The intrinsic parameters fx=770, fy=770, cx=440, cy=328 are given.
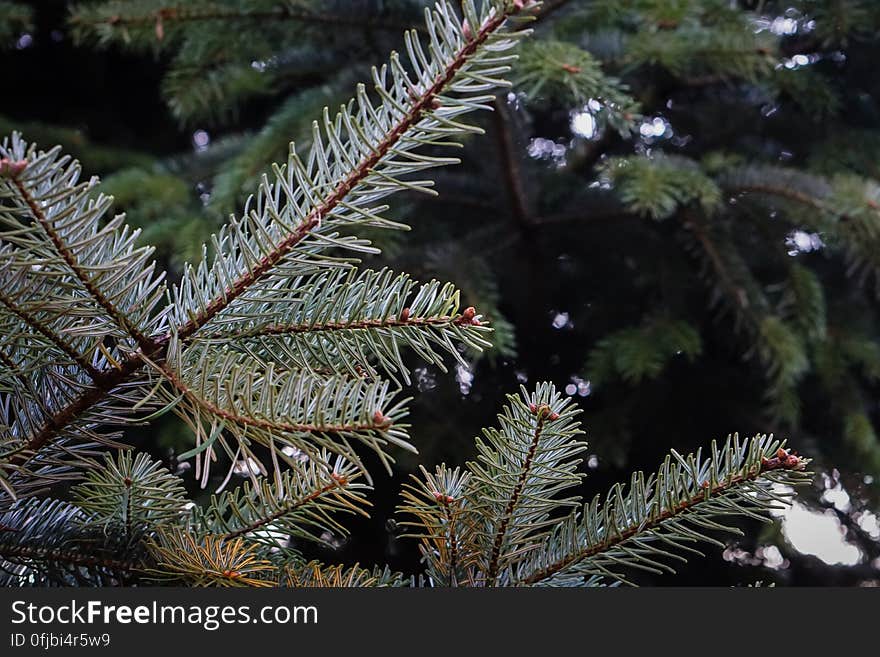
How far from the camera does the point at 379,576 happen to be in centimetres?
46

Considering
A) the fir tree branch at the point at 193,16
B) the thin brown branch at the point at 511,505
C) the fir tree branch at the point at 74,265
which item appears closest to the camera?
the fir tree branch at the point at 74,265

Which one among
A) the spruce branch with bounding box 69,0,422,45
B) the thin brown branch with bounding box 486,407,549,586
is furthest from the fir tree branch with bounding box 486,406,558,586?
the spruce branch with bounding box 69,0,422,45

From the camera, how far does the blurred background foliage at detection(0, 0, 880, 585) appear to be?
1.01 m

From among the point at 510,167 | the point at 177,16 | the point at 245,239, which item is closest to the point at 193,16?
the point at 177,16

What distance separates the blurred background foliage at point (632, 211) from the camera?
1006 millimetres

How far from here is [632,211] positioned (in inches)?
38.6

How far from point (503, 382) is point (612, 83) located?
1.50 ft

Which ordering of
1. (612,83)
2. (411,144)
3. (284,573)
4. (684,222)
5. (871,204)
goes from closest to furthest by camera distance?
(411,144) < (284,573) < (612,83) < (871,204) < (684,222)

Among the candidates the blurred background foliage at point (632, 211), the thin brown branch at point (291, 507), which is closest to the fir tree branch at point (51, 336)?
the thin brown branch at point (291, 507)

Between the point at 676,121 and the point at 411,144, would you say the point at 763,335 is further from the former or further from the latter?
the point at 411,144

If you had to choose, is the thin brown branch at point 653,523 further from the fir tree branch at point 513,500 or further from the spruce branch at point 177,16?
the spruce branch at point 177,16

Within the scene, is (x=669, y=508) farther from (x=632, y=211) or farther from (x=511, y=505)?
(x=632, y=211)

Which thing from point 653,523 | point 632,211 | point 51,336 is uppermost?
point 51,336

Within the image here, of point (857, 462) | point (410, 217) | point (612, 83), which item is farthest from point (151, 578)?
point (857, 462)
